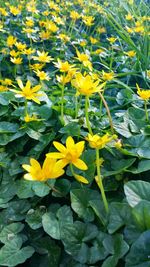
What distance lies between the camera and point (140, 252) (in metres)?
0.75

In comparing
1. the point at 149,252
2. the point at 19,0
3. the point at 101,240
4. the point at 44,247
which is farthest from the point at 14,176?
the point at 19,0

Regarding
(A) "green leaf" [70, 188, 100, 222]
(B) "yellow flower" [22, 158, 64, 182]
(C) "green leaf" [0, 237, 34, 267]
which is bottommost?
(C) "green leaf" [0, 237, 34, 267]

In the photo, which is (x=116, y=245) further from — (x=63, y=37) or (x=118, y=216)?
(x=63, y=37)

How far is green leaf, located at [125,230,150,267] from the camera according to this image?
2.46 feet

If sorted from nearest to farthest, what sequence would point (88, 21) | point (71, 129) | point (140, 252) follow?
point (140, 252), point (71, 129), point (88, 21)

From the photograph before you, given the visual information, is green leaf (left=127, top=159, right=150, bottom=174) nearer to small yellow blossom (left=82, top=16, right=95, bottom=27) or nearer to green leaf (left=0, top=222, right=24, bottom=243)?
green leaf (left=0, top=222, right=24, bottom=243)

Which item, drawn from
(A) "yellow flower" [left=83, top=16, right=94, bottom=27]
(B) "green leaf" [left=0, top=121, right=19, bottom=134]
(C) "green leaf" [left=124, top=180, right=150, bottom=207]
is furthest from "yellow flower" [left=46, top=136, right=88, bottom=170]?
(A) "yellow flower" [left=83, top=16, right=94, bottom=27]

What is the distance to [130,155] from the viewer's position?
106 cm

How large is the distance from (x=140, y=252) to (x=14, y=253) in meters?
0.31

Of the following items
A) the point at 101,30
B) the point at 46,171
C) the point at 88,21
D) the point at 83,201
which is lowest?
the point at 101,30

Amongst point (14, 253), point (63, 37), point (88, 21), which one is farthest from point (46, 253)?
point (88, 21)

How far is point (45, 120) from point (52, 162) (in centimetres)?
43

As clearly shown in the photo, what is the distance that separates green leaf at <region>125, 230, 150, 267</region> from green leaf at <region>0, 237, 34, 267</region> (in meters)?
0.25

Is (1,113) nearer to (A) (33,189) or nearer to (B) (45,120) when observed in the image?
(B) (45,120)
